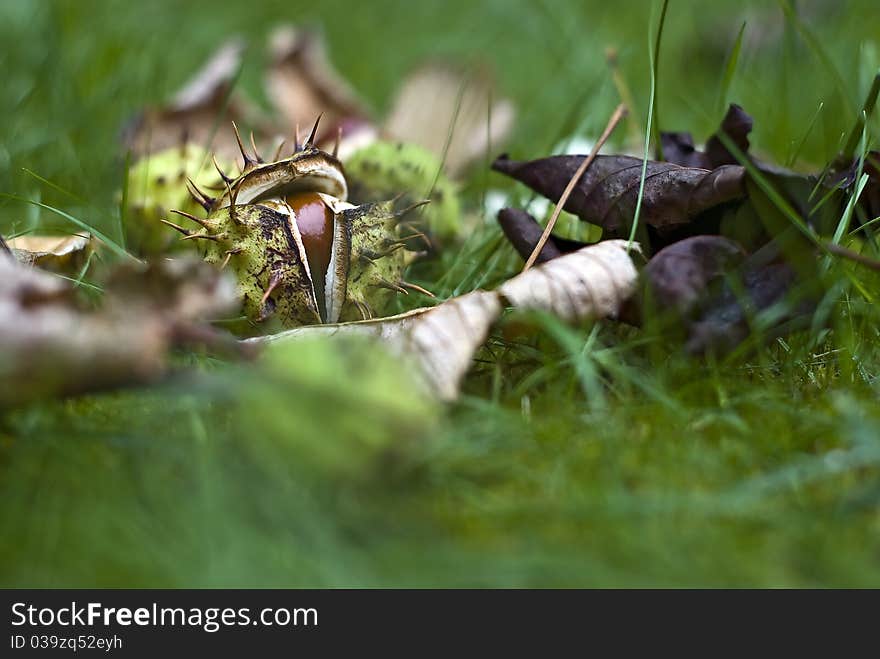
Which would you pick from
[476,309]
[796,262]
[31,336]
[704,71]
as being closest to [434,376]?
[476,309]

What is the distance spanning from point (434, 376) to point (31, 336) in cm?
41

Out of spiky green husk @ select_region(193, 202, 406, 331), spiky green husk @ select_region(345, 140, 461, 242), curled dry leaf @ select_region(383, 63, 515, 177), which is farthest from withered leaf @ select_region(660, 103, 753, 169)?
curled dry leaf @ select_region(383, 63, 515, 177)

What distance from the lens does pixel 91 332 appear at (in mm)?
827

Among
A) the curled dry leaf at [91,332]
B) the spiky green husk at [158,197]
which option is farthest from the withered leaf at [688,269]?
the spiky green husk at [158,197]

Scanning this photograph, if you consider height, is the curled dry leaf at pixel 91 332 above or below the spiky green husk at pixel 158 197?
below

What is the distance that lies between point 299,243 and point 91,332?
45cm

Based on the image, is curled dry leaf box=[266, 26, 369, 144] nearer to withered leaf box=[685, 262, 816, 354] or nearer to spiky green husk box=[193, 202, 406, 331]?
spiky green husk box=[193, 202, 406, 331]

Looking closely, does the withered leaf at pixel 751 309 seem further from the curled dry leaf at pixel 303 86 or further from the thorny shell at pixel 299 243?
the curled dry leaf at pixel 303 86

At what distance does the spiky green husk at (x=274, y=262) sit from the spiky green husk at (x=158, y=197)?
34 cm

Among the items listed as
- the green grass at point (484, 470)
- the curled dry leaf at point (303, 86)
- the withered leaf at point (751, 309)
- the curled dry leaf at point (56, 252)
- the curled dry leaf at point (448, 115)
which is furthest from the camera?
the curled dry leaf at point (303, 86)

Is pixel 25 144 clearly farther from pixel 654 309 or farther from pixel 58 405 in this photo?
pixel 654 309

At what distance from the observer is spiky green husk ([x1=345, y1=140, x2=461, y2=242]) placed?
5.42ft

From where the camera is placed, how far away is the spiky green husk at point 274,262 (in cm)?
124

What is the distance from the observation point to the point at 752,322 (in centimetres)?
112
